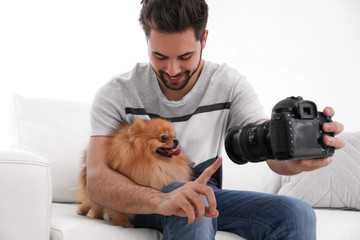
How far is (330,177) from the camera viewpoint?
2021 mm

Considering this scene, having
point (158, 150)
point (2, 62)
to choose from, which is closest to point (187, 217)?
point (158, 150)

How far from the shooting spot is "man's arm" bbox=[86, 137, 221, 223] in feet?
3.37

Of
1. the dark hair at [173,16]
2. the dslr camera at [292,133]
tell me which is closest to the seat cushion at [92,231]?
the dslr camera at [292,133]

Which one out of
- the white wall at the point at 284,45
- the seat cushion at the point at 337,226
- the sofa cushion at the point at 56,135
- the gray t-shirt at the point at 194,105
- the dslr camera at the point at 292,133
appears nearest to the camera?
the dslr camera at the point at 292,133

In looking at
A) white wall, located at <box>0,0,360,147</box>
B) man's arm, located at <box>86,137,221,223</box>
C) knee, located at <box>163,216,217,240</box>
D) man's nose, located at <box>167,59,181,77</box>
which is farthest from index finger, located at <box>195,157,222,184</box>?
white wall, located at <box>0,0,360,147</box>

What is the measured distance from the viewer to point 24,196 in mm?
1055

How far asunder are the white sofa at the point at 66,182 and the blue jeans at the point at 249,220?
0.05 meters

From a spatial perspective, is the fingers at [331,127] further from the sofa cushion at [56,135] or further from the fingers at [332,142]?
the sofa cushion at [56,135]

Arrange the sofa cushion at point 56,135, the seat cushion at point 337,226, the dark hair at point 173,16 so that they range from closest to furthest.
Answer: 1. the dark hair at point 173,16
2. the seat cushion at point 337,226
3. the sofa cushion at point 56,135

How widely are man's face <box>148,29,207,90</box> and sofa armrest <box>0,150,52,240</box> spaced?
506 mm

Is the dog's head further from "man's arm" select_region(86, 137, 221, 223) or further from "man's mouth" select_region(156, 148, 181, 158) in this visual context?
"man's arm" select_region(86, 137, 221, 223)

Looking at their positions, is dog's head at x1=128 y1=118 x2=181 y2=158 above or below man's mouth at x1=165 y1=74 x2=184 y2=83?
below

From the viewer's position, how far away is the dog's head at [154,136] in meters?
1.31

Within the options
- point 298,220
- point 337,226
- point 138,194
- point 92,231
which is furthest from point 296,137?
point 337,226
